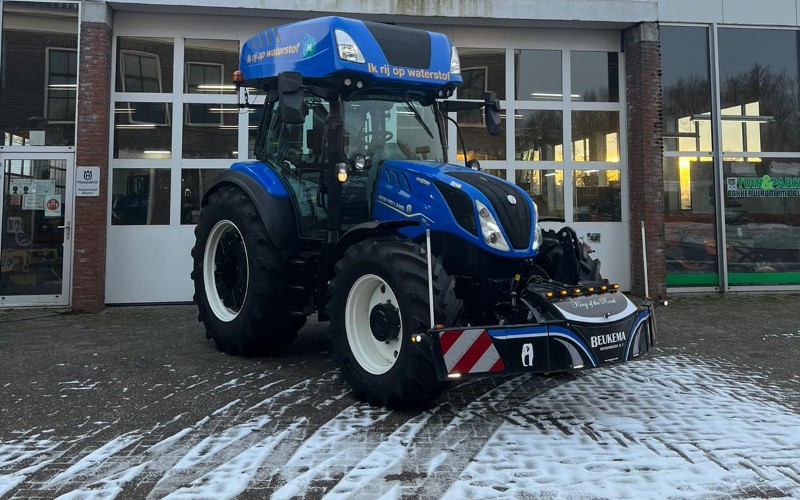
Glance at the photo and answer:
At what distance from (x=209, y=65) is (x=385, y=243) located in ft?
22.2

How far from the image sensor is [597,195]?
391 inches

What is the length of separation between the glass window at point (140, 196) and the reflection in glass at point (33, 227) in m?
0.73

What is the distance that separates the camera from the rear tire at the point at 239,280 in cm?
509

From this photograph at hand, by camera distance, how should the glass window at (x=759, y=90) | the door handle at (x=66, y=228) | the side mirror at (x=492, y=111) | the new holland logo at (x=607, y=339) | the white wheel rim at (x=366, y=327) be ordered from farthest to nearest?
the glass window at (x=759, y=90) → the door handle at (x=66, y=228) → the side mirror at (x=492, y=111) → the white wheel rim at (x=366, y=327) → the new holland logo at (x=607, y=339)

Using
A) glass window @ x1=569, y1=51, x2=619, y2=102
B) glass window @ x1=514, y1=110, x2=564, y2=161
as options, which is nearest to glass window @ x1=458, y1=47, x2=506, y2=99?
glass window @ x1=514, y1=110, x2=564, y2=161

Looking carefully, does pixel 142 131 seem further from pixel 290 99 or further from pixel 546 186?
pixel 546 186

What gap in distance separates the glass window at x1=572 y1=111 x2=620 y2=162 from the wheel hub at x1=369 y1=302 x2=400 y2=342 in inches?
275

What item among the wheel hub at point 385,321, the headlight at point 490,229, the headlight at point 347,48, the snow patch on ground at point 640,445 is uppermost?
the headlight at point 347,48

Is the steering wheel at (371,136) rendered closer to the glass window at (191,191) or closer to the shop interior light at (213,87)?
the glass window at (191,191)

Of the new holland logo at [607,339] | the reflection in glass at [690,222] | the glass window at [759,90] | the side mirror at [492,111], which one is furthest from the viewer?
the glass window at [759,90]

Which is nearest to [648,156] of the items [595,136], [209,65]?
[595,136]

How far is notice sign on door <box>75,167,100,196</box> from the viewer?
844 cm

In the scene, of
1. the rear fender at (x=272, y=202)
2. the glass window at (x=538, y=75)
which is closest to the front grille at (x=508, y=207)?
the rear fender at (x=272, y=202)

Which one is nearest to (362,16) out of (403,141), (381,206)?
(403,141)
